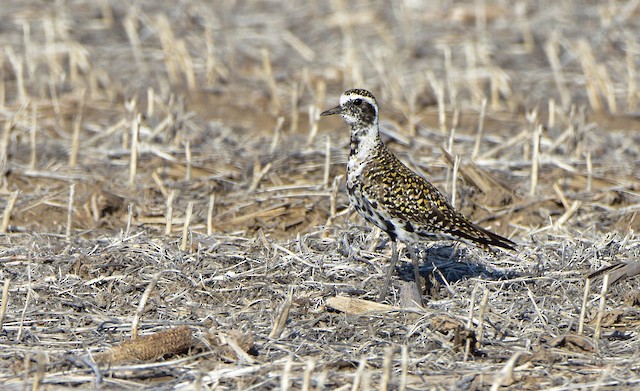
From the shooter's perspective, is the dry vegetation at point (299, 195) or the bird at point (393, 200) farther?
the bird at point (393, 200)

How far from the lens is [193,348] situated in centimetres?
685

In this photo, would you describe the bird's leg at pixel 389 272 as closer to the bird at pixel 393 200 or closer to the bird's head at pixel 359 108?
the bird at pixel 393 200

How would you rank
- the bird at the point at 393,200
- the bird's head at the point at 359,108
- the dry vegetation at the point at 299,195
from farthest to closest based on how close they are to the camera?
1. the bird's head at the point at 359,108
2. the bird at the point at 393,200
3. the dry vegetation at the point at 299,195

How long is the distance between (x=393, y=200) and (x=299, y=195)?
277 centimetres

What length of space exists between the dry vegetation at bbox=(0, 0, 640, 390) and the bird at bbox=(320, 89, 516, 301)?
0.40 m

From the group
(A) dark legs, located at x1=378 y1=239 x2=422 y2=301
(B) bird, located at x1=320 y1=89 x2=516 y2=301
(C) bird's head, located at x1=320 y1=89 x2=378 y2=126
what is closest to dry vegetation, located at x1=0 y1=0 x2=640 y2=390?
(A) dark legs, located at x1=378 y1=239 x2=422 y2=301

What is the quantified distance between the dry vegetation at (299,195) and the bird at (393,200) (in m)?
0.40

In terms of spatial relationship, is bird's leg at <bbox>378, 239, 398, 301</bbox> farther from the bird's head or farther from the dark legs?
the bird's head

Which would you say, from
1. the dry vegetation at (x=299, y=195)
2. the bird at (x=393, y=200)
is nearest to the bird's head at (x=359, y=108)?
the bird at (x=393, y=200)

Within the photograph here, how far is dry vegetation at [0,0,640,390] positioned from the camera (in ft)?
22.3

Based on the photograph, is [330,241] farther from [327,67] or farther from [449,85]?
[327,67]

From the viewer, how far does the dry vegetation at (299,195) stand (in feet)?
22.3

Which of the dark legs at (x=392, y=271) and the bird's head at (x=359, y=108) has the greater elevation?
the bird's head at (x=359, y=108)

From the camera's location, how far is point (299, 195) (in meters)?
10.6
